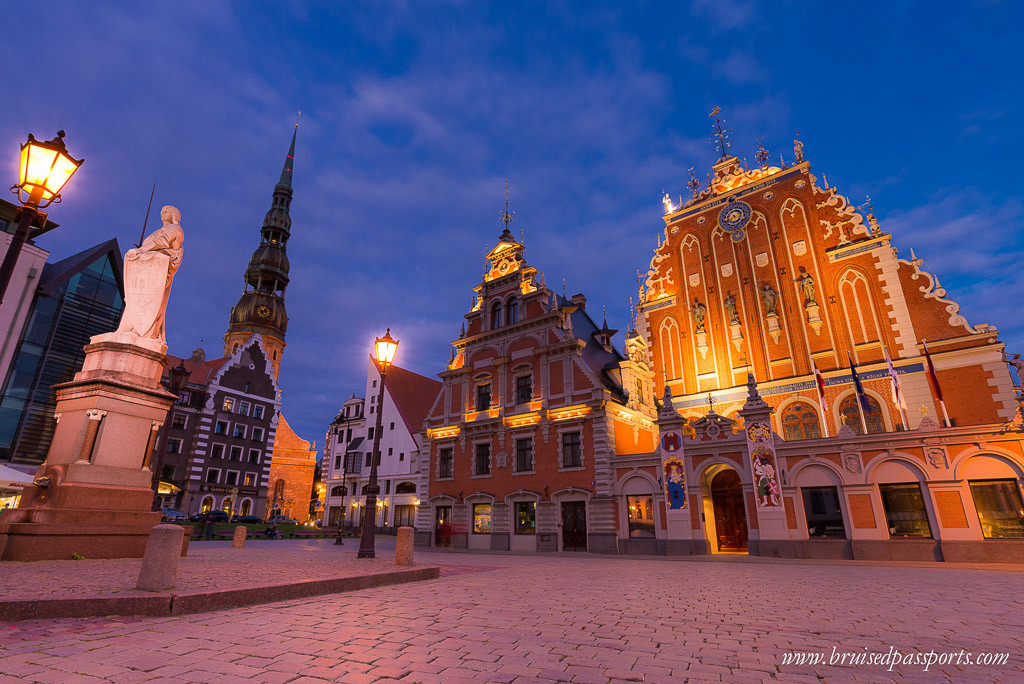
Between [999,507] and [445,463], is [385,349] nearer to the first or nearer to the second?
[445,463]

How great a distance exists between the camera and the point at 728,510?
2342 centimetres

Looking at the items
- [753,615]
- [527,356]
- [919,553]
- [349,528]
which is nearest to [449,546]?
[527,356]

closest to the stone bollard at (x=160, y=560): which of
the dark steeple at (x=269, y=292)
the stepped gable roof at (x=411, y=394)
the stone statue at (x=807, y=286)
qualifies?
the stone statue at (x=807, y=286)

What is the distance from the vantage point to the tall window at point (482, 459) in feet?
95.2

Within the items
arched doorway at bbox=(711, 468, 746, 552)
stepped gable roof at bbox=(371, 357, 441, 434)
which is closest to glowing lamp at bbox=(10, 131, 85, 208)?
arched doorway at bbox=(711, 468, 746, 552)

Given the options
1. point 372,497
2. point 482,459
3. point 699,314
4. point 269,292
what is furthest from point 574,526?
point 269,292

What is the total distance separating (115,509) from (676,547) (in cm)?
1997

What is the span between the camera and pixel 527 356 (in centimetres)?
2930

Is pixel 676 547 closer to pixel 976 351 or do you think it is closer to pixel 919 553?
pixel 919 553

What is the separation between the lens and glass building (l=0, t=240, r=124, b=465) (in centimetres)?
2747

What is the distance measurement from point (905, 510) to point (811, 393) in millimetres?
6829

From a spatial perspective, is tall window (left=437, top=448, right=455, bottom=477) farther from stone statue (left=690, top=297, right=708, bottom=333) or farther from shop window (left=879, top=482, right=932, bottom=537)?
shop window (left=879, top=482, right=932, bottom=537)

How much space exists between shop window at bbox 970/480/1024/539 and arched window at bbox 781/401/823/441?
6298 mm

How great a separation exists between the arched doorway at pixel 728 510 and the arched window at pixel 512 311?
14815 mm
